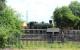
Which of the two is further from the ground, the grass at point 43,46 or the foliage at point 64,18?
the foliage at point 64,18

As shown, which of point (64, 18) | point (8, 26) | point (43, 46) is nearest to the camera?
point (8, 26)

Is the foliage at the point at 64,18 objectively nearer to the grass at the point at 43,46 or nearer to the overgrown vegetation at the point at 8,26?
the grass at the point at 43,46

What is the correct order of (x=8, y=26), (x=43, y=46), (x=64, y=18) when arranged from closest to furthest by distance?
1. (x=8, y=26)
2. (x=43, y=46)
3. (x=64, y=18)

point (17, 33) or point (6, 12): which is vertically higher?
point (6, 12)

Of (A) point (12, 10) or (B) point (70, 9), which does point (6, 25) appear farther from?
(B) point (70, 9)

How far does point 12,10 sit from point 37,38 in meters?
9.39

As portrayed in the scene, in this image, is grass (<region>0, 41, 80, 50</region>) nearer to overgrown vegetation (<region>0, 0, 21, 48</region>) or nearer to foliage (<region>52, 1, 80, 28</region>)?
overgrown vegetation (<region>0, 0, 21, 48</region>)

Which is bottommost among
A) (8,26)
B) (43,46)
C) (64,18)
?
(43,46)

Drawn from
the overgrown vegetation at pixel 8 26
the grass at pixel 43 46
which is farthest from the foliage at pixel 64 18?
the overgrown vegetation at pixel 8 26

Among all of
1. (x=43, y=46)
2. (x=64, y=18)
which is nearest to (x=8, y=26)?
(x=43, y=46)

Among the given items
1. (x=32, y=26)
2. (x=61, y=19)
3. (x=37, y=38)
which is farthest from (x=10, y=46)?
(x=32, y=26)

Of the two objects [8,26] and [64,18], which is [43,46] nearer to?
[8,26]

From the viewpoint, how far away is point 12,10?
1585 inches

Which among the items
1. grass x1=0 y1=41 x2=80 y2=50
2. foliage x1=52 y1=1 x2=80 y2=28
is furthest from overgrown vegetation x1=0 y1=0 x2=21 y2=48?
foliage x1=52 y1=1 x2=80 y2=28
